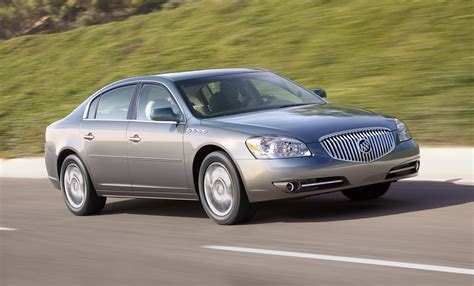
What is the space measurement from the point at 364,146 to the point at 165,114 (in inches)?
78.2

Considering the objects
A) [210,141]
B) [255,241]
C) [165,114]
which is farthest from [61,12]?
[255,241]

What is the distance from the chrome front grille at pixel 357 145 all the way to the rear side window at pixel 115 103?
2619mm

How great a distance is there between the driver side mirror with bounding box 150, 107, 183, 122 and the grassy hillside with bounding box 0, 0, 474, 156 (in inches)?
173

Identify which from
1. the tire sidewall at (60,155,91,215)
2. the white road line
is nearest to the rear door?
the tire sidewall at (60,155,91,215)

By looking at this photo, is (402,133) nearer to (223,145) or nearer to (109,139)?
(223,145)

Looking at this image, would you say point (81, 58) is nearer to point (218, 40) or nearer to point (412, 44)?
point (218, 40)

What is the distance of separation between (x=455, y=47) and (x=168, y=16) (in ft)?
37.8

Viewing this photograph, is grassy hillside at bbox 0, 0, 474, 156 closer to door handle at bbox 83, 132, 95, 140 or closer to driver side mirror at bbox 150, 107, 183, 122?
driver side mirror at bbox 150, 107, 183, 122

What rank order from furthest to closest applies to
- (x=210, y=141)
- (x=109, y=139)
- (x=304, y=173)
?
(x=109, y=139) → (x=210, y=141) → (x=304, y=173)

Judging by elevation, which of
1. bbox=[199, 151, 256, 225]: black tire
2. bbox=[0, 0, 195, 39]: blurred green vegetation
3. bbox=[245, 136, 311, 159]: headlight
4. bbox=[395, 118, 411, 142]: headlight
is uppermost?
bbox=[245, 136, 311, 159]: headlight

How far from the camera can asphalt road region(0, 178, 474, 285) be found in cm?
709

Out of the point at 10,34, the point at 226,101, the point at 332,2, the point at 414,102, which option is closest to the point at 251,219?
the point at 226,101

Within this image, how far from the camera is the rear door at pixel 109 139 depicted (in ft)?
34.7

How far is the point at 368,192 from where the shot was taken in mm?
10219
